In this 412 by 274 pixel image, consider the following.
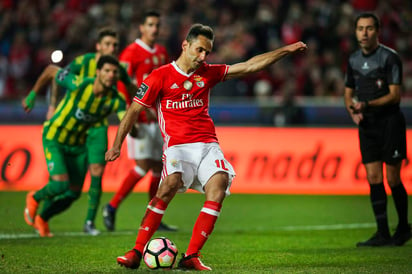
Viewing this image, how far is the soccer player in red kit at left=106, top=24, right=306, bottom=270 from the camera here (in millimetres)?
6758

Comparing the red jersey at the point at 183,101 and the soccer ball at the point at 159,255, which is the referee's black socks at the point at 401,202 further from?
the soccer ball at the point at 159,255

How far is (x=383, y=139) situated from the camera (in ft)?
29.0

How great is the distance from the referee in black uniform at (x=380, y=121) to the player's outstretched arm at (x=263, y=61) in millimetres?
1967

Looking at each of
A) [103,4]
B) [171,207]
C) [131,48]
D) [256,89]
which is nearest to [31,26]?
[103,4]

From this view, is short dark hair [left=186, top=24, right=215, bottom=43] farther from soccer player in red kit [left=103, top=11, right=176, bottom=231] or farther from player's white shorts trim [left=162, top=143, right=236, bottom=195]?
soccer player in red kit [left=103, top=11, right=176, bottom=231]

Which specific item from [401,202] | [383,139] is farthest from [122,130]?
[401,202]

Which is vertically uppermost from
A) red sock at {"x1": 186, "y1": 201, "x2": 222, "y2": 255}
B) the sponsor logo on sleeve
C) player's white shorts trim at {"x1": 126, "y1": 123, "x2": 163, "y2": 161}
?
the sponsor logo on sleeve

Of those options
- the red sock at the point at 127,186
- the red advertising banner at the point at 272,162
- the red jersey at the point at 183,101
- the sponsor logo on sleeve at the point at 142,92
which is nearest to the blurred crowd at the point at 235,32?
the red advertising banner at the point at 272,162

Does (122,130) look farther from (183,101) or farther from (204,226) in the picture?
(204,226)

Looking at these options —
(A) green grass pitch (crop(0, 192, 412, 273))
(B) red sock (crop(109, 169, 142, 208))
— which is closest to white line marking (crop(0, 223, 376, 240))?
(A) green grass pitch (crop(0, 192, 412, 273))

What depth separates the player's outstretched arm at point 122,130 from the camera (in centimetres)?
673

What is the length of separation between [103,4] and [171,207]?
914cm

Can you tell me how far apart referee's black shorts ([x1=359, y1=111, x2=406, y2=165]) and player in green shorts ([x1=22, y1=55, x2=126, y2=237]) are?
285 cm

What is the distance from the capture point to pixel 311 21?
18984 millimetres
